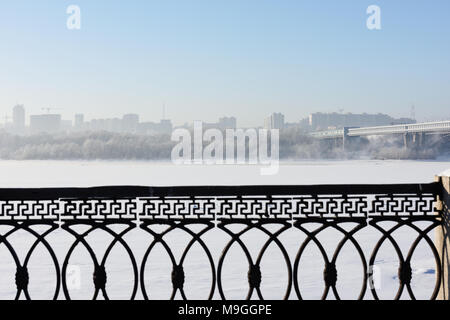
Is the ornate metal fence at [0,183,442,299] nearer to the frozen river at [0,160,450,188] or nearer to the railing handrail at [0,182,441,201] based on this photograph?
the railing handrail at [0,182,441,201]

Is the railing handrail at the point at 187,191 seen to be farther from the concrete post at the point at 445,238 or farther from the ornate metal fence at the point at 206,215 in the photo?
the concrete post at the point at 445,238

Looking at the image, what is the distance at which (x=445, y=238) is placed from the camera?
206 cm

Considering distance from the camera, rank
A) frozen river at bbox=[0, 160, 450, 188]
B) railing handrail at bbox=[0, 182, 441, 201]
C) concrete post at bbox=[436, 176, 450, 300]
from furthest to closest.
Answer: frozen river at bbox=[0, 160, 450, 188] → concrete post at bbox=[436, 176, 450, 300] → railing handrail at bbox=[0, 182, 441, 201]

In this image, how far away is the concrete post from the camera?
2.01 meters

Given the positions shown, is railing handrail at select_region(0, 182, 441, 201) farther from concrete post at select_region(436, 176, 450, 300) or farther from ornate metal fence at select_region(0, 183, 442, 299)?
concrete post at select_region(436, 176, 450, 300)

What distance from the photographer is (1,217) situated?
77.7 inches

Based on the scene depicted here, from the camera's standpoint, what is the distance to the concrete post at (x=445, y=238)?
201cm

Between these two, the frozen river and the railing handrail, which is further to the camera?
the frozen river

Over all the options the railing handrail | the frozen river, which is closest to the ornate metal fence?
the railing handrail

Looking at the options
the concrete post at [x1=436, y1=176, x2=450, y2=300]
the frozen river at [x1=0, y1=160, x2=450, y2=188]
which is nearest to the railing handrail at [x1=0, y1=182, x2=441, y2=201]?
the concrete post at [x1=436, y1=176, x2=450, y2=300]

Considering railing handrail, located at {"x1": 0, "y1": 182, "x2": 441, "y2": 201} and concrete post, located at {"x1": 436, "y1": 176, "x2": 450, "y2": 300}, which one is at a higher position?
railing handrail, located at {"x1": 0, "y1": 182, "x2": 441, "y2": 201}

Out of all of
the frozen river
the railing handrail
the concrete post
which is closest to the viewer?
the railing handrail

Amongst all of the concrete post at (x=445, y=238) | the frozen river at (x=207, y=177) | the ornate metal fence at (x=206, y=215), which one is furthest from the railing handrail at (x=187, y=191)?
the frozen river at (x=207, y=177)
